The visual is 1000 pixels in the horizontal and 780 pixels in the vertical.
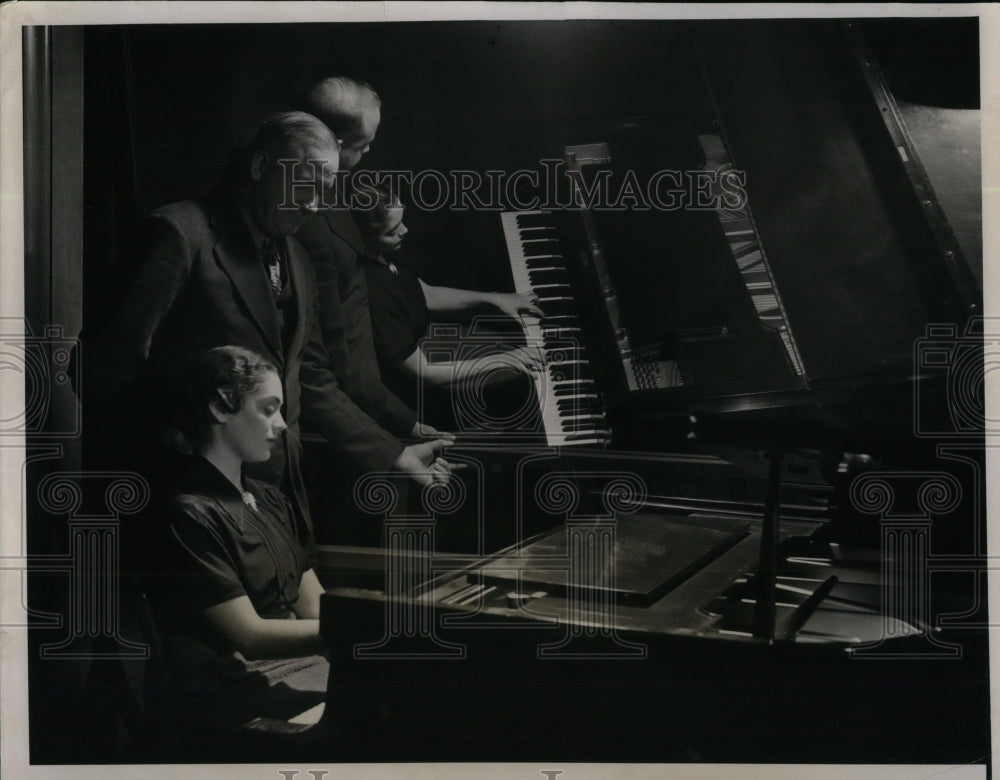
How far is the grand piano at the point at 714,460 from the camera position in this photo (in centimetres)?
192

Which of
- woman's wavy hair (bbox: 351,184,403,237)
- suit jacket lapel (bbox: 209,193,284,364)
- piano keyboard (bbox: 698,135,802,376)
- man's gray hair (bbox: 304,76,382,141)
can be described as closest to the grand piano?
piano keyboard (bbox: 698,135,802,376)

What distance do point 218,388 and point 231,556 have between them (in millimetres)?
427

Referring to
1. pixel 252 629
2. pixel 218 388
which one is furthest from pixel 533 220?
pixel 252 629

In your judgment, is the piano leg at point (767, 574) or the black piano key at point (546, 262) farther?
the black piano key at point (546, 262)

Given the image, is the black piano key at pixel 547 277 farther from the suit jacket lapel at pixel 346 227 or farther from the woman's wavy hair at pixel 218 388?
the woman's wavy hair at pixel 218 388

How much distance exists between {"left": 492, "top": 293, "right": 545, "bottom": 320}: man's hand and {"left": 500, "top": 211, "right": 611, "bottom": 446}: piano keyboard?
0.04 ft

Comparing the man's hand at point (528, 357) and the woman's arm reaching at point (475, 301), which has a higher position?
the woman's arm reaching at point (475, 301)

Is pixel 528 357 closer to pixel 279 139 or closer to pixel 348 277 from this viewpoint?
pixel 348 277

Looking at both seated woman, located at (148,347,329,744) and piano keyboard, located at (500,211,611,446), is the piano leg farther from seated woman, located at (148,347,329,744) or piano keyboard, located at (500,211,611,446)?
seated woman, located at (148,347,329,744)

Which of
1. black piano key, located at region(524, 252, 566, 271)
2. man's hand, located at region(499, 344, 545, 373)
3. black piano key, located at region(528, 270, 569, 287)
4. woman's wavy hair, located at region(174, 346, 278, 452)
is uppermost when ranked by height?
black piano key, located at region(524, 252, 566, 271)

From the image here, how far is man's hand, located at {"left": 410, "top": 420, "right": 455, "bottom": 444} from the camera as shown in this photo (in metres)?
1.95

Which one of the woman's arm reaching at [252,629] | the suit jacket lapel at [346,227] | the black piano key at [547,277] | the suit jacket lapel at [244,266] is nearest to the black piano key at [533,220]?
the black piano key at [547,277]

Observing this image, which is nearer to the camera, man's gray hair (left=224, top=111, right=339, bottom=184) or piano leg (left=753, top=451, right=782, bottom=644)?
piano leg (left=753, top=451, right=782, bottom=644)

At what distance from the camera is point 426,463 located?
1.95 metres
